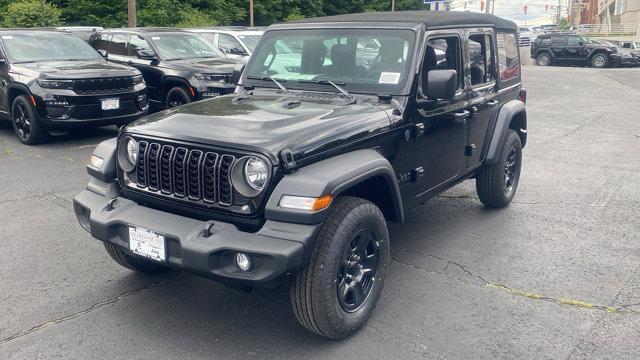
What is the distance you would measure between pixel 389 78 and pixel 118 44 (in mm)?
8671

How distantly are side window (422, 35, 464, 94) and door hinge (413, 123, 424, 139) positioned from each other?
9.9 inches

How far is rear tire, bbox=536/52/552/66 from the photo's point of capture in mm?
29250

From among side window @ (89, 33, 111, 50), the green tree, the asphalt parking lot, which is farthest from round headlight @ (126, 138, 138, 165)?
the green tree

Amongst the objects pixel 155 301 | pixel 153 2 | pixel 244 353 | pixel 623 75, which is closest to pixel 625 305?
pixel 244 353

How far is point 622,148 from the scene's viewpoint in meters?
9.27

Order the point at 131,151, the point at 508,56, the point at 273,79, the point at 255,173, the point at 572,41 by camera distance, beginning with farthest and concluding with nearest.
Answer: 1. the point at 572,41
2. the point at 508,56
3. the point at 273,79
4. the point at 131,151
5. the point at 255,173

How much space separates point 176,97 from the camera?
33.1ft

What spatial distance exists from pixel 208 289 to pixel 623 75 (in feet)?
73.2

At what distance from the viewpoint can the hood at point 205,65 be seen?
32.3 ft

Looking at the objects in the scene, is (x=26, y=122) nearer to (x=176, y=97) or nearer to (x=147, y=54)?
(x=176, y=97)

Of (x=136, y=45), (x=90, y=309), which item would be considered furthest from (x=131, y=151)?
(x=136, y=45)

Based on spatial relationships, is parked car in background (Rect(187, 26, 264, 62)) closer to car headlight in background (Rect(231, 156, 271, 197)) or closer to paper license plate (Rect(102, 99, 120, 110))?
paper license plate (Rect(102, 99, 120, 110))

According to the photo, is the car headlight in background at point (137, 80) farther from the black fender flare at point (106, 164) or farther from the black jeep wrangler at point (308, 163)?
the black fender flare at point (106, 164)

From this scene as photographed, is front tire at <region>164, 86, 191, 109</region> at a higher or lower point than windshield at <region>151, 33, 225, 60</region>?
lower
